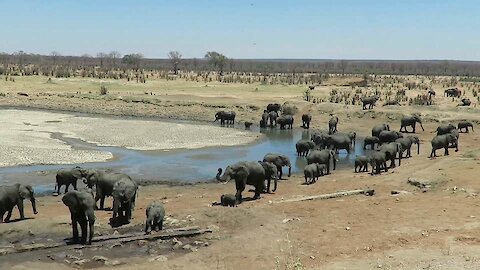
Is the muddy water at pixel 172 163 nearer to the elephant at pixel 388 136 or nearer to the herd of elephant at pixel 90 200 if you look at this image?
the elephant at pixel 388 136

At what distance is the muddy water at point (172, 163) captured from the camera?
2266 cm

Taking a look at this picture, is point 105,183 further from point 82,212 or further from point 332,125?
point 332,125

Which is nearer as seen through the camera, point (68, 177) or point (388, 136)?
point (68, 177)

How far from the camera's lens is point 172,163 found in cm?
2602

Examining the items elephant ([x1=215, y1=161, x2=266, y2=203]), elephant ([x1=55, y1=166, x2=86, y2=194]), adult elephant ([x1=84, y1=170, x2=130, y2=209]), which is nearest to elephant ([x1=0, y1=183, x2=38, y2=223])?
adult elephant ([x1=84, y1=170, x2=130, y2=209])

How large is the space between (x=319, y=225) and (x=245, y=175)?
4127mm

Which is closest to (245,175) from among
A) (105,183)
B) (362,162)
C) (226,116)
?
(105,183)

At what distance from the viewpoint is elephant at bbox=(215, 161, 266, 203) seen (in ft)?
59.5

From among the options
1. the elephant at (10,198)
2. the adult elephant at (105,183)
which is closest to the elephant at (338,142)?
the adult elephant at (105,183)

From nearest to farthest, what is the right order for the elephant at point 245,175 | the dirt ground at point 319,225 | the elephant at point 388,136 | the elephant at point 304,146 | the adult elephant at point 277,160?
the dirt ground at point 319,225 → the elephant at point 245,175 → the adult elephant at point 277,160 → the elephant at point 304,146 → the elephant at point 388,136

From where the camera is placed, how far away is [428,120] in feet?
128

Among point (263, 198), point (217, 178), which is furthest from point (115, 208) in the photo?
point (217, 178)

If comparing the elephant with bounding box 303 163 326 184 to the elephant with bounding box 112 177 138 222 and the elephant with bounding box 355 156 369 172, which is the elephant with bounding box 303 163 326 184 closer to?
the elephant with bounding box 355 156 369 172

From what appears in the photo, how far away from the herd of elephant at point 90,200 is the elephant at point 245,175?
324 centimetres
